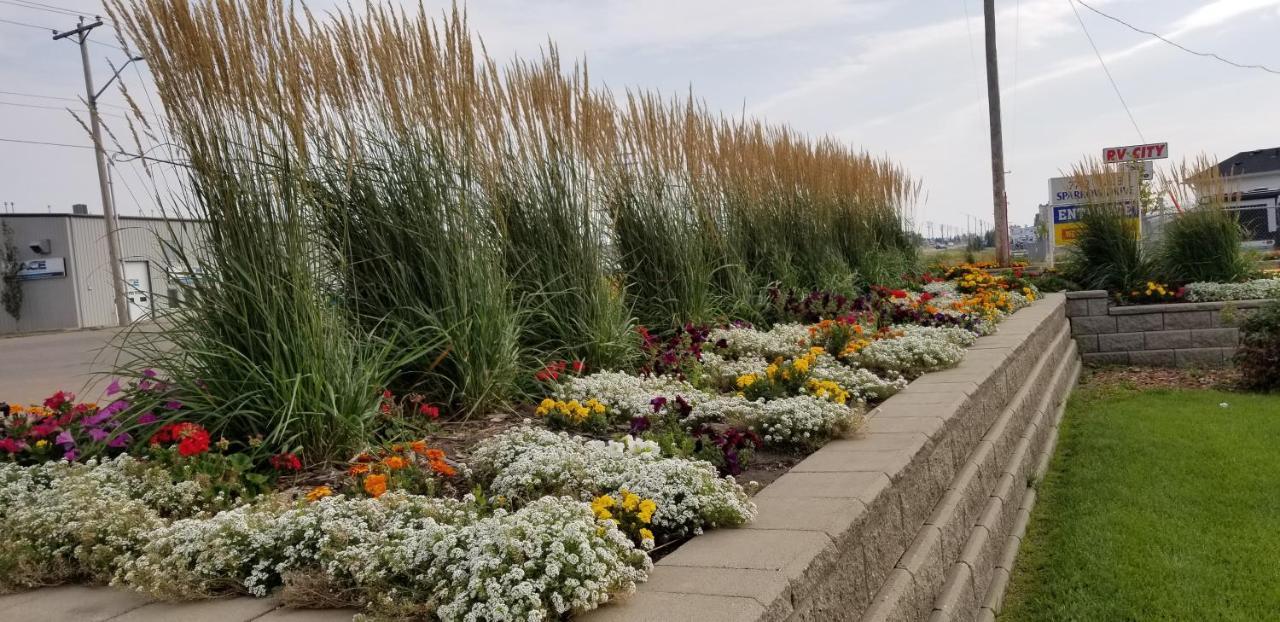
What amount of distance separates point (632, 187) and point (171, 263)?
310 centimetres

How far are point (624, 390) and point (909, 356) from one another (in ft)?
6.21

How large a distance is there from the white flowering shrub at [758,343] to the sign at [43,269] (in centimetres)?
2674

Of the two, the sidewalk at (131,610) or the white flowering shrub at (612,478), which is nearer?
the sidewalk at (131,610)

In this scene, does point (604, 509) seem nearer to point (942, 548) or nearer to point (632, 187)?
point (942, 548)

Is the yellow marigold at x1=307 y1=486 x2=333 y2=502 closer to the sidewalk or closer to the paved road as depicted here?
the sidewalk

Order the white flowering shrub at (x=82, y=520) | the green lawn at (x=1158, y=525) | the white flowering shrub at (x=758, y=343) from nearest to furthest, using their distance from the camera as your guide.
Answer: the white flowering shrub at (x=82, y=520) → the green lawn at (x=1158, y=525) → the white flowering shrub at (x=758, y=343)

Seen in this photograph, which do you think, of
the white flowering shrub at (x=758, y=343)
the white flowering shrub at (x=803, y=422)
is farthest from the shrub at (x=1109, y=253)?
the white flowering shrub at (x=803, y=422)

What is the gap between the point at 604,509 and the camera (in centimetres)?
225

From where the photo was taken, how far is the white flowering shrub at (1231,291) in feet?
28.7

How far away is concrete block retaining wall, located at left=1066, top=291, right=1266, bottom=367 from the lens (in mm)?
8523

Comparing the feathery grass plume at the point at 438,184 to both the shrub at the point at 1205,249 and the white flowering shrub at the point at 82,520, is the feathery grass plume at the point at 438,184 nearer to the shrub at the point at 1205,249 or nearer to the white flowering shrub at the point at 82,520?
the white flowering shrub at the point at 82,520

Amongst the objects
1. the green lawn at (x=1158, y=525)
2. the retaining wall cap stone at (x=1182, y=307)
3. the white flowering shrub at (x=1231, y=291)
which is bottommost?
the green lawn at (x=1158, y=525)

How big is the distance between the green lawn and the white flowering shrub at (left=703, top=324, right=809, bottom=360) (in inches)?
59.8

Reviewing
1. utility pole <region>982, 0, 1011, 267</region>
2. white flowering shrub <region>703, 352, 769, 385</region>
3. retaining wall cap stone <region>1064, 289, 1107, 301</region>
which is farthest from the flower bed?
utility pole <region>982, 0, 1011, 267</region>
